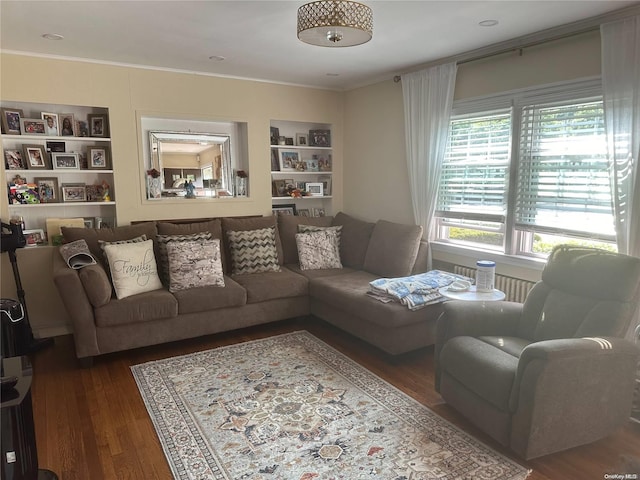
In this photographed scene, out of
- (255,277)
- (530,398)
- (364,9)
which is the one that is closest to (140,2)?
(364,9)

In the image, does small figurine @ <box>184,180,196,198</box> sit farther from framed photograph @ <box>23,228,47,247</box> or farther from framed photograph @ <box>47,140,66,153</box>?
framed photograph @ <box>23,228,47,247</box>

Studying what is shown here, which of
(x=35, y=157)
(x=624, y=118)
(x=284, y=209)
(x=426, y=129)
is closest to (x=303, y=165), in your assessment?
(x=284, y=209)

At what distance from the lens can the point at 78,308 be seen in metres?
3.11

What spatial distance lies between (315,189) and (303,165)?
317 millimetres

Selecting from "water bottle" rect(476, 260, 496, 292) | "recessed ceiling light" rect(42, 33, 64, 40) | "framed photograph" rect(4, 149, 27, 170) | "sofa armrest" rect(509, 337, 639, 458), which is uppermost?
"recessed ceiling light" rect(42, 33, 64, 40)

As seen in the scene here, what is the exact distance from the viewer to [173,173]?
4.45m

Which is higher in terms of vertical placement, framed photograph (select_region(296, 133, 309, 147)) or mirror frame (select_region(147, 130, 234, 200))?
framed photograph (select_region(296, 133, 309, 147))

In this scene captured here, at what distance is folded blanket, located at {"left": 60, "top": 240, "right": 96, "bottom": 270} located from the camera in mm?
3275

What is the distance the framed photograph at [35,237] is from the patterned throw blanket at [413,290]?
9.53 ft

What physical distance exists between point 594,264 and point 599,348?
55 cm

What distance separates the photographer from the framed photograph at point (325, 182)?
5.36m

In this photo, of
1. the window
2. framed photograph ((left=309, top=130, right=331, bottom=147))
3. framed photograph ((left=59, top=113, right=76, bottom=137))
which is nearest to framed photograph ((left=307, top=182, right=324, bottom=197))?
framed photograph ((left=309, top=130, right=331, bottom=147))

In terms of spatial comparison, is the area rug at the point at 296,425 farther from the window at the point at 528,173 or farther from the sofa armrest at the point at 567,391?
the window at the point at 528,173

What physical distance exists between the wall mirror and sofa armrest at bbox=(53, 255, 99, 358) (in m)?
1.37
